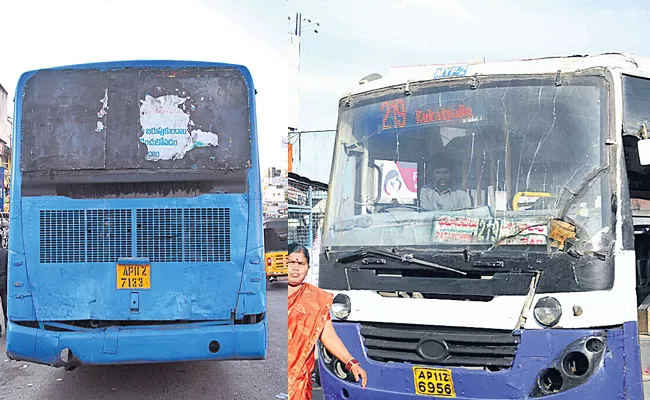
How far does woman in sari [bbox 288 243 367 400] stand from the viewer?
300 centimetres

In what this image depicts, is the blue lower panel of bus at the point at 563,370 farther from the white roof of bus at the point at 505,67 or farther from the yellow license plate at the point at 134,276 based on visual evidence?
the yellow license plate at the point at 134,276

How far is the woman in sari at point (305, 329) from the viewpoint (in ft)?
9.84

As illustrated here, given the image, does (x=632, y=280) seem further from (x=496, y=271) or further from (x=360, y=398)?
(x=360, y=398)

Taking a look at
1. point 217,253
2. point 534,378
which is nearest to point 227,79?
point 217,253

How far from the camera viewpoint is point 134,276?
4.61 m

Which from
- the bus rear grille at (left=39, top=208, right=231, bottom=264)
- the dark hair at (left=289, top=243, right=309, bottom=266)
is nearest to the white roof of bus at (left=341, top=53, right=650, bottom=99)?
the dark hair at (left=289, top=243, right=309, bottom=266)

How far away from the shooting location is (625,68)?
3219mm

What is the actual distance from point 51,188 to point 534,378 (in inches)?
130

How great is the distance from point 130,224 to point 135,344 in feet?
2.60

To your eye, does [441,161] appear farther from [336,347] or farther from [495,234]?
[336,347]

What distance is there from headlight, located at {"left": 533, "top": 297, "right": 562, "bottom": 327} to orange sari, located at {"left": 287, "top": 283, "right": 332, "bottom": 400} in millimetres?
1018

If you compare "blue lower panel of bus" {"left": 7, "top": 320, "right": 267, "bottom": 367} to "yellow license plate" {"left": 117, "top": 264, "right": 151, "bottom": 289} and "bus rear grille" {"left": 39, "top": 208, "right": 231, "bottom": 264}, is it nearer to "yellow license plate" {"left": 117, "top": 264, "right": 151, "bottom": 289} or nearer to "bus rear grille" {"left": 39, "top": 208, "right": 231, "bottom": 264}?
"yellow license plate" {"left": 117, "top": 264, "right": 151, "bottom": 289}

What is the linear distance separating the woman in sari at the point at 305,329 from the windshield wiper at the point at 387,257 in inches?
8.4

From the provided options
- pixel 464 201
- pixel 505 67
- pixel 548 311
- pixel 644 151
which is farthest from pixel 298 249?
pixel 644 151
